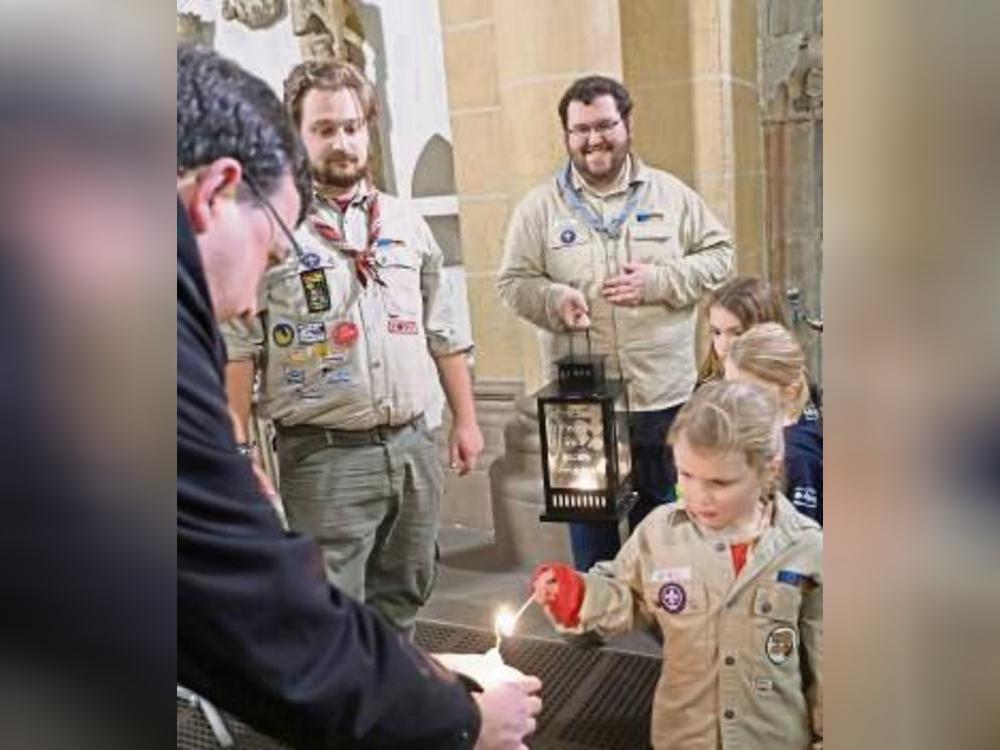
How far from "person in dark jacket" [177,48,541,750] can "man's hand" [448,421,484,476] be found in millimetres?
184

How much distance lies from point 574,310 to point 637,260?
78 mm

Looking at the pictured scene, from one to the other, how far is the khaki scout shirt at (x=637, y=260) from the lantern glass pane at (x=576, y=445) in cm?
4

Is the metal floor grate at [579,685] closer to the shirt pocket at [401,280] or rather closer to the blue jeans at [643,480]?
the blue jeans at [643,480]

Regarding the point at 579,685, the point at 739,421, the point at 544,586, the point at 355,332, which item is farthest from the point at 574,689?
the point at 355,332

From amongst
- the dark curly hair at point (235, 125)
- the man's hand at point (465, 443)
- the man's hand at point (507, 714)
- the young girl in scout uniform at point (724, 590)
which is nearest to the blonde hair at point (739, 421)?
the young girl in scout uniform at point (724, 590)

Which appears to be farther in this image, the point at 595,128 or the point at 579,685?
the point at 579,685

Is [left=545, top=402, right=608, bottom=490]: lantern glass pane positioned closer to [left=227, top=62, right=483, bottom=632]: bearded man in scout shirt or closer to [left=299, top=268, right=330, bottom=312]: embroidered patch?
[left=227, top=62, right=483, bottom=632]: bearded man in scout shirt

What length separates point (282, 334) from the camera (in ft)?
3.03

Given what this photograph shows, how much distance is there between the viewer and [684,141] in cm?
89

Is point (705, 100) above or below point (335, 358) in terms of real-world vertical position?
above

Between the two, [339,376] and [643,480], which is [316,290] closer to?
[339,376]

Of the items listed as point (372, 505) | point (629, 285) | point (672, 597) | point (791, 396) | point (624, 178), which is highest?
point (624, 178)
